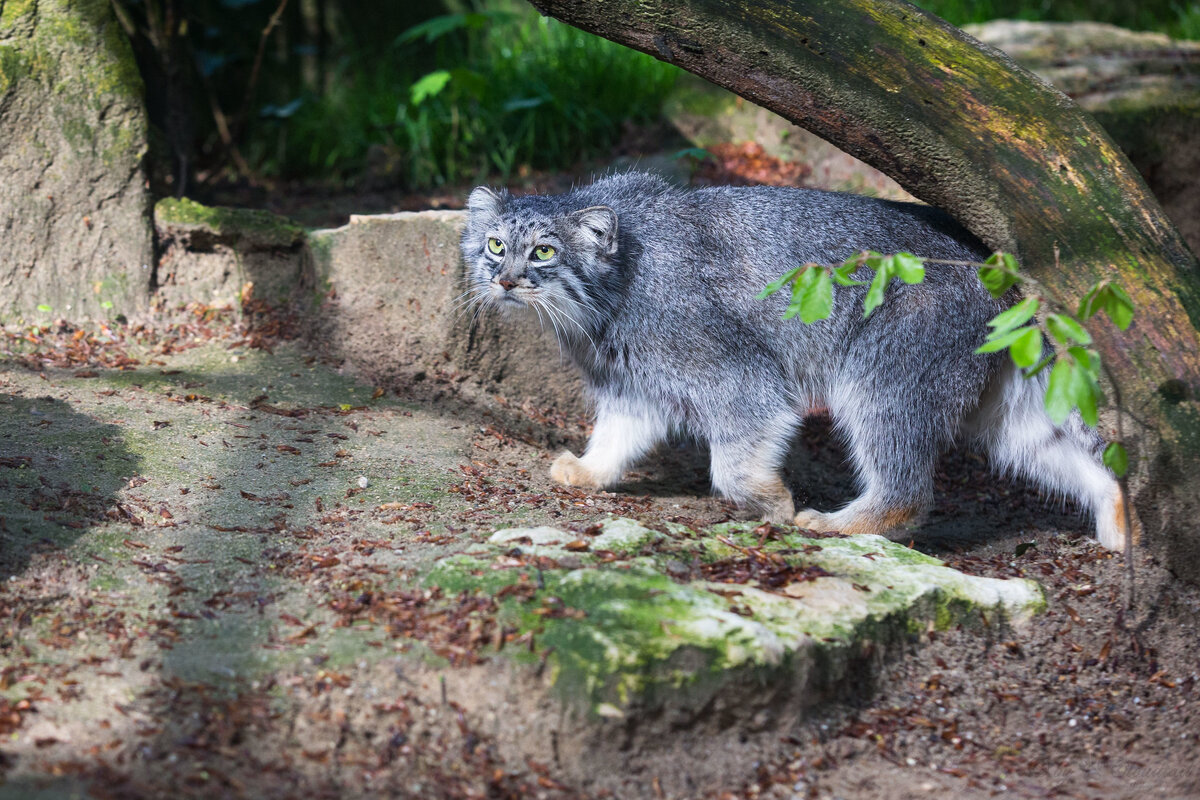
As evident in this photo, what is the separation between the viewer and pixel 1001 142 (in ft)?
12.7

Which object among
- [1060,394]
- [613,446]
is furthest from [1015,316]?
[613,446]

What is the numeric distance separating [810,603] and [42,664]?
232cm

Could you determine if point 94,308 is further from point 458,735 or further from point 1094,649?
point 1094,649

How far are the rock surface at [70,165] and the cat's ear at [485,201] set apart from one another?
6.68ft

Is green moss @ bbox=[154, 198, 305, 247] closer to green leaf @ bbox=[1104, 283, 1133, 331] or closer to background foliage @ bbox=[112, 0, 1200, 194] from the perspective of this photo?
background foliage @ bbox=[112, 0, 1200, 194]

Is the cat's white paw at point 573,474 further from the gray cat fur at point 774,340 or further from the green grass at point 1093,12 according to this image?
the green grass at point 1093,12

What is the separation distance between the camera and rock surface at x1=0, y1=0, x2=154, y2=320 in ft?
17.3

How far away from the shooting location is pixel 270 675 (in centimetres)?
293

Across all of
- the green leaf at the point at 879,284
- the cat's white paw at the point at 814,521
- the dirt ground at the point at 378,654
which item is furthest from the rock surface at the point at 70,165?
the green leaf at the point at 879,284

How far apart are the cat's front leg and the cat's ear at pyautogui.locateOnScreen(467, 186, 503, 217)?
41.0 inches

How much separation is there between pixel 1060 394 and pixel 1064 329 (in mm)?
208

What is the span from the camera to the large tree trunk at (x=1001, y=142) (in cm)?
380

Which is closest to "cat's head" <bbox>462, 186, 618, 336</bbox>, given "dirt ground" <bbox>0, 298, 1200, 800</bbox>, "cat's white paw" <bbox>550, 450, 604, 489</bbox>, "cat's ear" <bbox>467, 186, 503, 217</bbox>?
"cat's ear" <bbox>467, 186, 503, 217</bbox>

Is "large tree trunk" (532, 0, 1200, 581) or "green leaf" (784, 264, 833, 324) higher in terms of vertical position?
"large tree trunk" (532, 0, 1200, 581)
